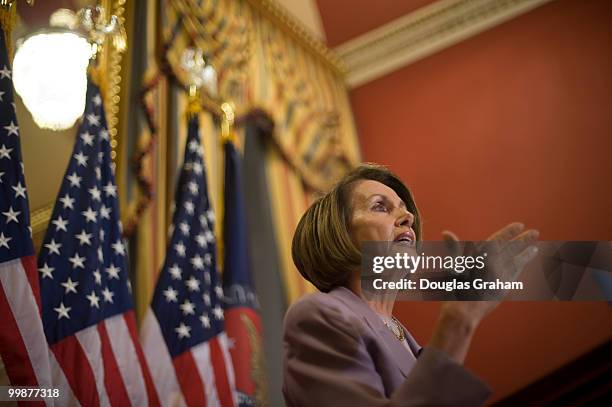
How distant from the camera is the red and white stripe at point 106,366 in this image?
2666mm

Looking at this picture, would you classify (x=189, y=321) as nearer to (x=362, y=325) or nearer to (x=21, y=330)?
(x=21, y=330)

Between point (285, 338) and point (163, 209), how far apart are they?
87.1 inches

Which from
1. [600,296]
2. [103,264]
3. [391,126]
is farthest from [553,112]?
[600,296]

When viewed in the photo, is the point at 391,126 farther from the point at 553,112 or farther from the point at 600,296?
the point at 600,296

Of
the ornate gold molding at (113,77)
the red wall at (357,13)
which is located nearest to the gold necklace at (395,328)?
the ornate gold molding at (113,77)

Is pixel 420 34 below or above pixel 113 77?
above

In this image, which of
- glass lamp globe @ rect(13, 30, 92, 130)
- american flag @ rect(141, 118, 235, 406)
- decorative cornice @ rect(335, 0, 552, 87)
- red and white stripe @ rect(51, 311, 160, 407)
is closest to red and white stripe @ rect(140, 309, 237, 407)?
american flag @ rect(141, 118, 235, 406)

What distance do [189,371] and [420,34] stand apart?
11.9ft

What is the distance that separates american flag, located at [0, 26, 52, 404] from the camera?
2.40 metres

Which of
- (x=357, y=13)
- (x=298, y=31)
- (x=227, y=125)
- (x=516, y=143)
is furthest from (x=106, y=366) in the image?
(x=357, y=13)

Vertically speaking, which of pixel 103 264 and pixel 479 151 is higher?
pixel 479 151

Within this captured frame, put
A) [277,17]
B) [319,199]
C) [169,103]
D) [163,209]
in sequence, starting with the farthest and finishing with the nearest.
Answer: [277,17] < [169,103] < [163,209] < [319,199]

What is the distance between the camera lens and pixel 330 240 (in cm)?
185

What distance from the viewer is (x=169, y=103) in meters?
4.20
